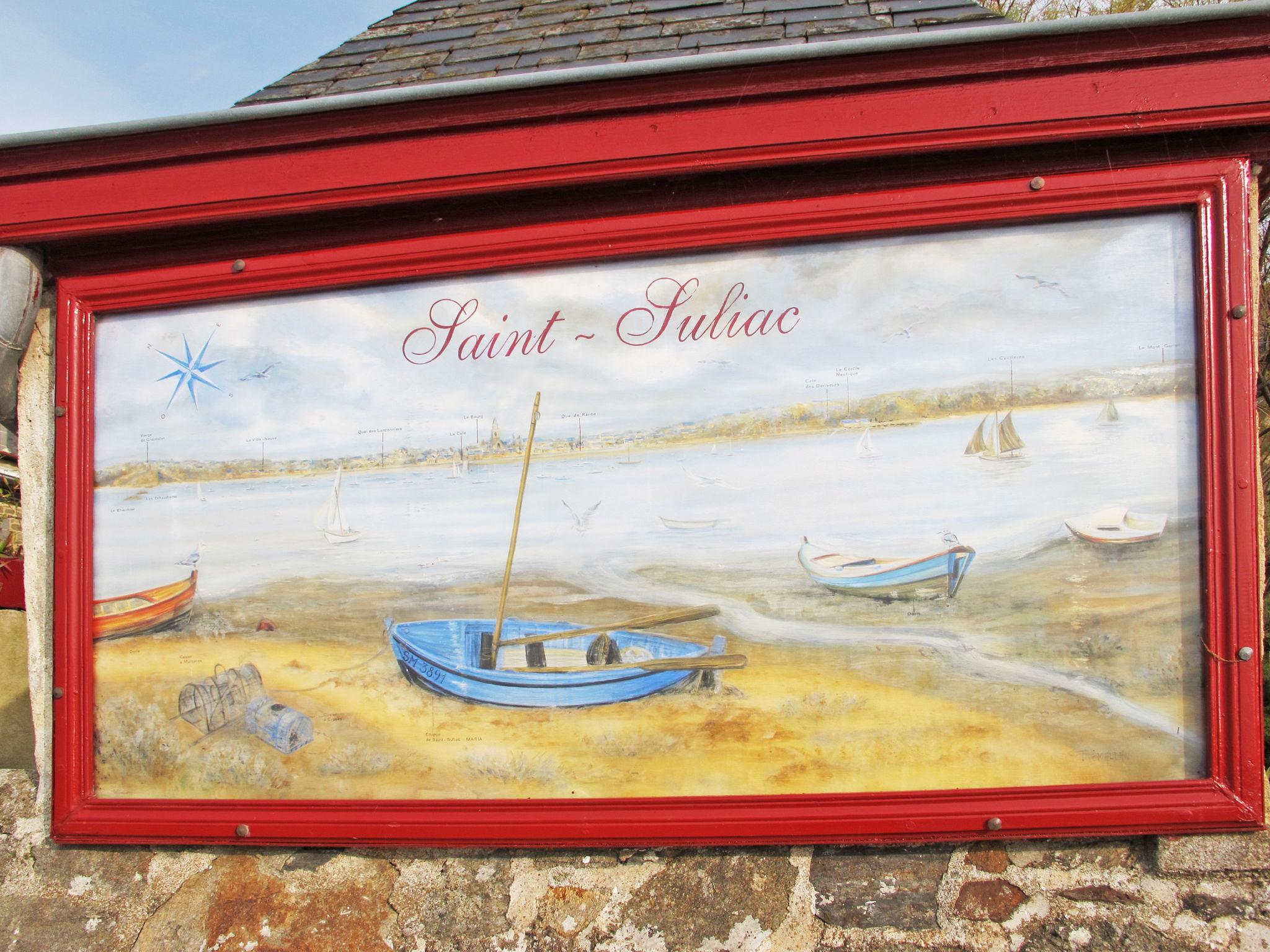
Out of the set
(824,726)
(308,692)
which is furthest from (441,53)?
(824,726)

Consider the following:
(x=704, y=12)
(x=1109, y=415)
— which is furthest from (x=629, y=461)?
(x=704, y=12)

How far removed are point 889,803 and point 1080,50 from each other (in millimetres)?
2001

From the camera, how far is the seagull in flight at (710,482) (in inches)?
87.0

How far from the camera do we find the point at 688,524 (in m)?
2.22

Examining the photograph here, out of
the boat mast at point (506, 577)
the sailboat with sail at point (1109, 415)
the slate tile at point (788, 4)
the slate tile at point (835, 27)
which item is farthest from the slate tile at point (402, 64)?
the sailboat with sail at point (1109, 415)

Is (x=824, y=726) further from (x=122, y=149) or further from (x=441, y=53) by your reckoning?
(x=122, y=149)

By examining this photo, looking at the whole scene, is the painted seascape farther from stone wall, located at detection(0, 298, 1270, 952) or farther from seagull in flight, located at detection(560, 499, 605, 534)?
stone wall, located at detection(0, 298, 1270, 952)

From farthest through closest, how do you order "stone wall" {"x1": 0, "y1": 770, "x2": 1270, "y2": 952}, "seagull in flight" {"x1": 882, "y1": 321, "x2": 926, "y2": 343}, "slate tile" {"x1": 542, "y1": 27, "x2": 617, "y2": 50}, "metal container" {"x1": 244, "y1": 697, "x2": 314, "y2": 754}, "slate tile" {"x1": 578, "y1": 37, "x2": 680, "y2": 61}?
"slate tile" {"x1": 542, "y1": 27, "x2": 617, "y2": 50}
"slate tile" {"x1": 578, "y1": 37, "x2": 680, "y2": 61}
"metal container" {"x1": 244, "y1": 697, "x2": 314, "y2": 754}
"seagull in flight" {"x1": 882, "y1": 321, "x2": 926, "y2": 343}
"stone wall" {"x1": 0, "y1": 770, "x2": 1270, "y2": 952}

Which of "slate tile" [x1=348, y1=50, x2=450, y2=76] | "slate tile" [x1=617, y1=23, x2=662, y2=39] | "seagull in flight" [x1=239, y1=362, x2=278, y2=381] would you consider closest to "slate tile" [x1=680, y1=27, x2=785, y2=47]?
"slate tile" [x1=617, y1=23, x2=662, y2=39]

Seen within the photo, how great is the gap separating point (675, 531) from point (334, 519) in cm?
98

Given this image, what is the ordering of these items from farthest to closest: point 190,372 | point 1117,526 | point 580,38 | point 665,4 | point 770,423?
point 665,4, point 580,38, point 190,372, point 770,423, point 1117,526

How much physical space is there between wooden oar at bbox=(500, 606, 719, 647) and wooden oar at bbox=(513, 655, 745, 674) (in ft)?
0.19

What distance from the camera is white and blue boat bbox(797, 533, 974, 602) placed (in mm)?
2135

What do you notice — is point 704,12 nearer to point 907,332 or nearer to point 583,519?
point 907,332
